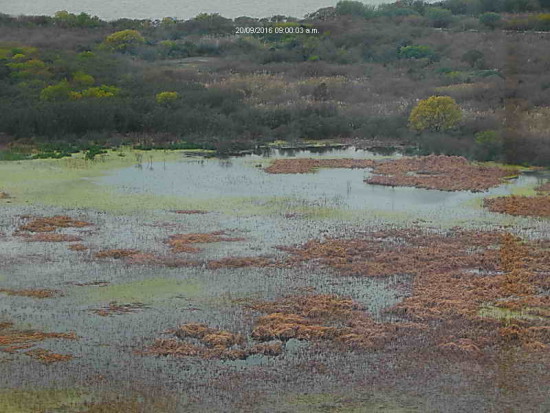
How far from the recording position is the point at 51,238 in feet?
42.8

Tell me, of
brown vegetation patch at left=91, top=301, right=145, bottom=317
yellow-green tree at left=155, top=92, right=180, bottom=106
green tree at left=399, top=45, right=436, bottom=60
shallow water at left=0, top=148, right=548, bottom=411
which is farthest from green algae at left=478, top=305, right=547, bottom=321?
green tree at left=399, top=45, right=436, bottom=60

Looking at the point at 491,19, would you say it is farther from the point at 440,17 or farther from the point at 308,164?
the point at 308,164

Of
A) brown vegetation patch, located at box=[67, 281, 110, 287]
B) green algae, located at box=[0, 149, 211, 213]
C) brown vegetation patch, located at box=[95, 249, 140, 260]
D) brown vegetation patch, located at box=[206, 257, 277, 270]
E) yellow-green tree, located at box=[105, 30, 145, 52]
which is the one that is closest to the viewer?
brown vegetation patch, located at box=[67, 281, 110, 287]

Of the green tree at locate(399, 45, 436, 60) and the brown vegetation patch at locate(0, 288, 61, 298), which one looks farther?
the green tree at locate(399, 45, 436, 60)

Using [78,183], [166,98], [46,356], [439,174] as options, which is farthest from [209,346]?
[166,98]

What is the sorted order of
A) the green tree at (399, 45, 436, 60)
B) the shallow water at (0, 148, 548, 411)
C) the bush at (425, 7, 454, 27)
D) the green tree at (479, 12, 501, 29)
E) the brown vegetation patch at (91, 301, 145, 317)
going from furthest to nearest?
the bush at (425, 7, 454, 27) < the green tree at (399, 45, 436, 60) < the green tree at (479, 12, 501, 29) < the brown vegetation patch at (91, 301, 145, 317) < the shallow water at (0, 148, 548, 411)

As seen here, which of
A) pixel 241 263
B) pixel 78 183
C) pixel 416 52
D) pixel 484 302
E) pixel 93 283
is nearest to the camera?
pixel 484 302

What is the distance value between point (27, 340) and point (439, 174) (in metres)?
10.1

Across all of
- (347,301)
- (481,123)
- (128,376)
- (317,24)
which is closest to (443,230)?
(347,301)

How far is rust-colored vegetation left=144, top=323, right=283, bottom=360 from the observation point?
8773 mm

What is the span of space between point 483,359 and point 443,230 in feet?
16.0

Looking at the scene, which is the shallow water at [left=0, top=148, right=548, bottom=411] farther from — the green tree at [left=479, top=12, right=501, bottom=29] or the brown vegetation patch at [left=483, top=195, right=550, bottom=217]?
the green tree at [left=479, top=12, right=501, bottom=29]

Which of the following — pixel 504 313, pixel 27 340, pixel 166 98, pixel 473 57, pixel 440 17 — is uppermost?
pixel 440 17

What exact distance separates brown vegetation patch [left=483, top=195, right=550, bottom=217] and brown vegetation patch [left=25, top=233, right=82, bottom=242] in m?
6.07
